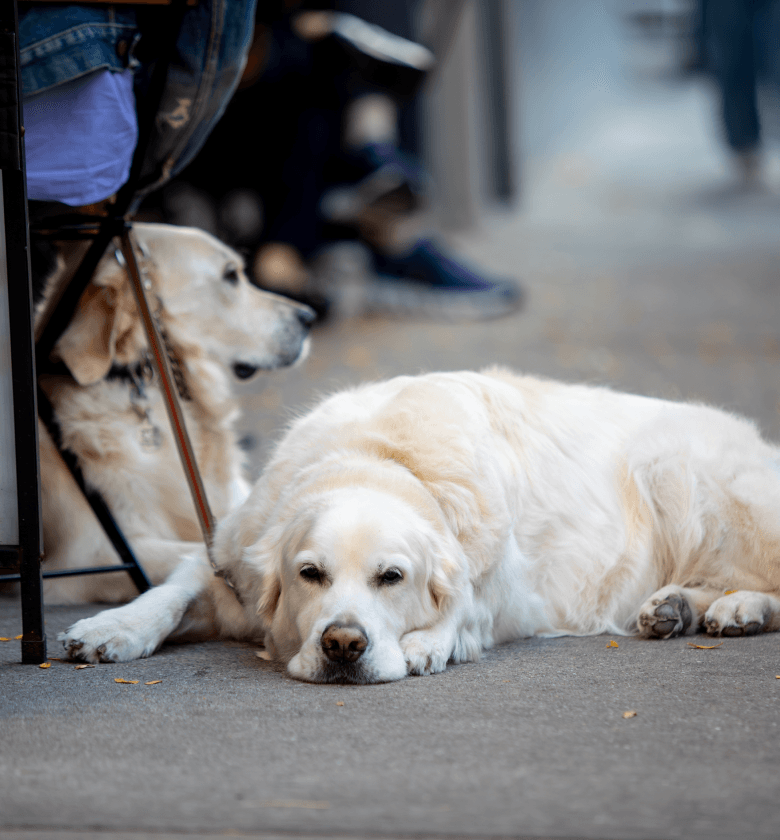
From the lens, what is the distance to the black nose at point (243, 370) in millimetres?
3766

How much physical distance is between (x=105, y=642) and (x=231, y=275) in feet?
5.50

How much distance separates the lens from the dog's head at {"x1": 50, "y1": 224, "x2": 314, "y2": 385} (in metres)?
3.33

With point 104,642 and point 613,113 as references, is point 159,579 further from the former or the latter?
point 613,113

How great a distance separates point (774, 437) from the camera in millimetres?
5156

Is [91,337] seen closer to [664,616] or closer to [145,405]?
[145,405]

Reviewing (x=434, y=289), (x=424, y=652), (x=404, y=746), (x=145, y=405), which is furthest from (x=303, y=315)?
(x=434, y=289)

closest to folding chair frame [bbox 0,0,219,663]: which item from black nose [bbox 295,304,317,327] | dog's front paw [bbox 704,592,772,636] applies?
black nose [bbox 295,304,317,327]

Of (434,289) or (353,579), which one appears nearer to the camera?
(353,579)

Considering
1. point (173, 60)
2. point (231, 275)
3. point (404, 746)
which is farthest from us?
point (231, 275)

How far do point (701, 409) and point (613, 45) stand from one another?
28.8 m

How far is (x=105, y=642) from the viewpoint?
2426 mm

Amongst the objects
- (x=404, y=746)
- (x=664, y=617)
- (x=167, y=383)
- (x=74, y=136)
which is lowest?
(x=664, y=617)

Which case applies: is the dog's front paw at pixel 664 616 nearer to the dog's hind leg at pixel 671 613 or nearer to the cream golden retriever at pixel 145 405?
the dog's hind leg at pixel 671 613

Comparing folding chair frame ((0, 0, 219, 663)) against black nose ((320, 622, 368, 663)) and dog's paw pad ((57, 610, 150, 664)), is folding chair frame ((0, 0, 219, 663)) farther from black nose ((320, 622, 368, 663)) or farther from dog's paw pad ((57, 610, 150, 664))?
black nose ((320, 622, 368, 663))
